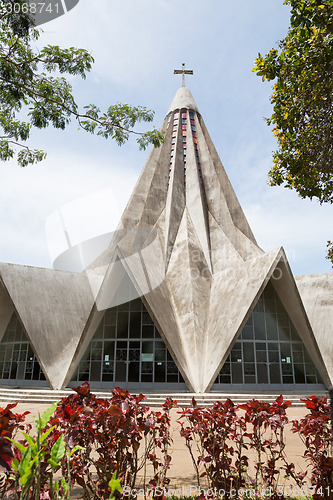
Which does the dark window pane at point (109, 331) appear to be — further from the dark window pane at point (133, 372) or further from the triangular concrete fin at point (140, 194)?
the triangular concrete fin at point (140, 194)

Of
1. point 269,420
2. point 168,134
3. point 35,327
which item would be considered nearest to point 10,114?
point 269,420

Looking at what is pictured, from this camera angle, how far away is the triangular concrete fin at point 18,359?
739 inches

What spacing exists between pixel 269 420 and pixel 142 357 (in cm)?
1425

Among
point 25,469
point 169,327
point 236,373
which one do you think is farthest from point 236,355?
point 25,469

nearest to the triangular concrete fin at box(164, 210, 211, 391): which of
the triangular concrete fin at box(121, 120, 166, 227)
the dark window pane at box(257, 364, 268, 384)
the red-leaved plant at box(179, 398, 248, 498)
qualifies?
the dark window pane at box(257, 364, 268, 384)

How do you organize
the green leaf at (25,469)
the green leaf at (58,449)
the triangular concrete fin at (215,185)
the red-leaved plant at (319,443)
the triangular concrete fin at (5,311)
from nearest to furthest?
the green leaf at (25,469) < the green leaf at (58,449) < the red-leaved plant at (319,443) < the triangular concrete fin at (5,311) < the triangular concrete fin at (215,185)

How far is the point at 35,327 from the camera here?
57.2 feet

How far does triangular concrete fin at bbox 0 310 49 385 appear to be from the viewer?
18766 mm

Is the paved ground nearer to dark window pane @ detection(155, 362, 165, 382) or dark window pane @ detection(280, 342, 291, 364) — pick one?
dark window pane @ detection(155, 362, 165, 382)

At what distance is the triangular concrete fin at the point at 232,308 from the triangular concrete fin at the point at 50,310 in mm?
6628

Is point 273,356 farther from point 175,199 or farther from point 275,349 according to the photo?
point 175,199

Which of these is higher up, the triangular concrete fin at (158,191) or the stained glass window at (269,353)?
the triangular concrete fin at (158,191)

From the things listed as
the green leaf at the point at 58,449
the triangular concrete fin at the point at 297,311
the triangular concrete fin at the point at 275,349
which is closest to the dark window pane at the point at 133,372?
the triangular concrete fin at the point at 275,349

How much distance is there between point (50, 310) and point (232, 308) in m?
9.10
